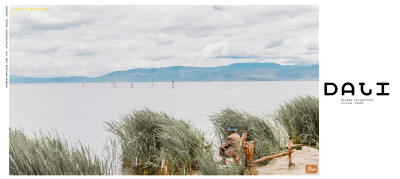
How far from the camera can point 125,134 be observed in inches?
310

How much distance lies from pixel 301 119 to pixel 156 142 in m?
3.91

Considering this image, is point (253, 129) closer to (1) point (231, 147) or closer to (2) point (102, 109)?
(1) point (231, 147)

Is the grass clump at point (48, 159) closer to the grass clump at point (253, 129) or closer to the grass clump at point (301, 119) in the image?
the grass clump at point (253, 129)

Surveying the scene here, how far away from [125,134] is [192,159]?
1817 millimetres

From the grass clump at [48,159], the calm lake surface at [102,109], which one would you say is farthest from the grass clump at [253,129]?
the grass clump at [48,159]

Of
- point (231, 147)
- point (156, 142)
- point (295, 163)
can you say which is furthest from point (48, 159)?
point (295, 163)

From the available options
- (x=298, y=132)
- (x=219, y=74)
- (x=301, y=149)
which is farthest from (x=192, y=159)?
(x=219, y=74)

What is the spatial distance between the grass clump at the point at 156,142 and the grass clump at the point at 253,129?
120 cm

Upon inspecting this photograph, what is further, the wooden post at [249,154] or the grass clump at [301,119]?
the grass clump at [301,119]

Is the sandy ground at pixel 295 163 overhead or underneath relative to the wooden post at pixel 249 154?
underneath

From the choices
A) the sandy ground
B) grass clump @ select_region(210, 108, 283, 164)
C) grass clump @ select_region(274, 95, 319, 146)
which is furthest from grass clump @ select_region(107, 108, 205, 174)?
grass clump @ select_region(274, 95, 319, 146)

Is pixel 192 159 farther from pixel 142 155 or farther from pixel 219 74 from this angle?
pixel 219 74

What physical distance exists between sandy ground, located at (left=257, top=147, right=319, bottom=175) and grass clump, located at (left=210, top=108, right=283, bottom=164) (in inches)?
15.4

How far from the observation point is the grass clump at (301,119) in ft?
27.8
